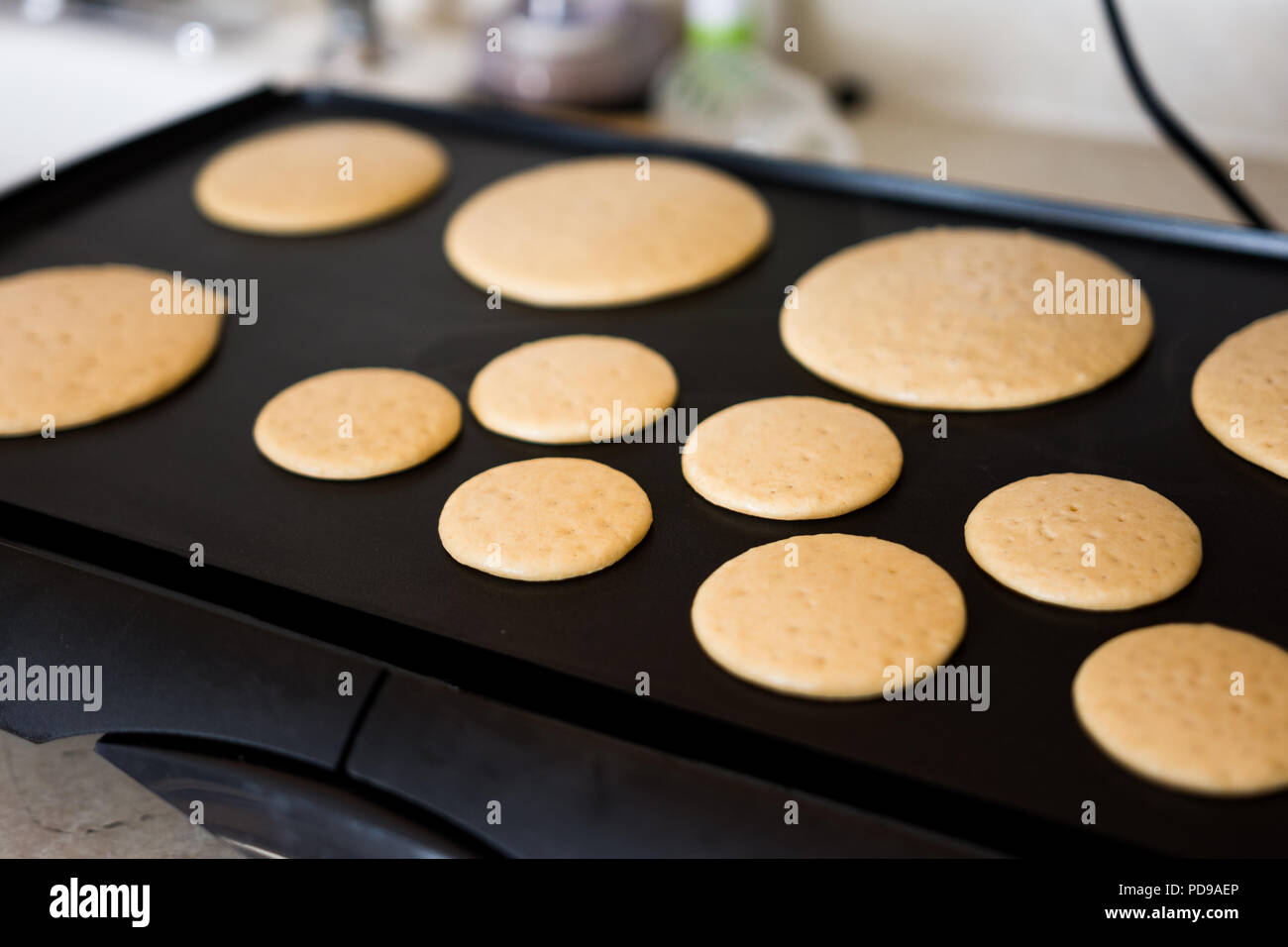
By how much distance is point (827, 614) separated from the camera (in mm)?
686

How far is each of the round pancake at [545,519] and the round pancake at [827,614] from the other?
8 centimetres

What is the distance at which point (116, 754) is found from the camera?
2.32 feet

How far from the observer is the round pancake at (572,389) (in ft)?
2.83

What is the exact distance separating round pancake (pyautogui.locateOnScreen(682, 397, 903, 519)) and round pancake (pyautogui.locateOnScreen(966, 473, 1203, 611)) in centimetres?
8

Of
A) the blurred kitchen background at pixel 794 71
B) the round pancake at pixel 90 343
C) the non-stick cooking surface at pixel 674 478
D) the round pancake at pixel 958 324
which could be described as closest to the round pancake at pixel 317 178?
the non-stick cooking surface at pixel 674 478

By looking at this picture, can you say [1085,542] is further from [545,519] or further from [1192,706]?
[545,519]

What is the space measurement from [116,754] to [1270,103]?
4.93 ft

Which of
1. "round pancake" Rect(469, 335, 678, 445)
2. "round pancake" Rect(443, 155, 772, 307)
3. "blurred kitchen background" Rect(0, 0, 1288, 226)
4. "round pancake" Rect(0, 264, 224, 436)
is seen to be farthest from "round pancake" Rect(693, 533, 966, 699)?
"blurred kitchen background" Rect(0, 0, 1288, 226)

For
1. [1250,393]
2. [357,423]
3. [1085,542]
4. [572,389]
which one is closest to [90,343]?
[357,423]

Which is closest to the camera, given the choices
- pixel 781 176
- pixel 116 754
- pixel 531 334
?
pixel 116 754
